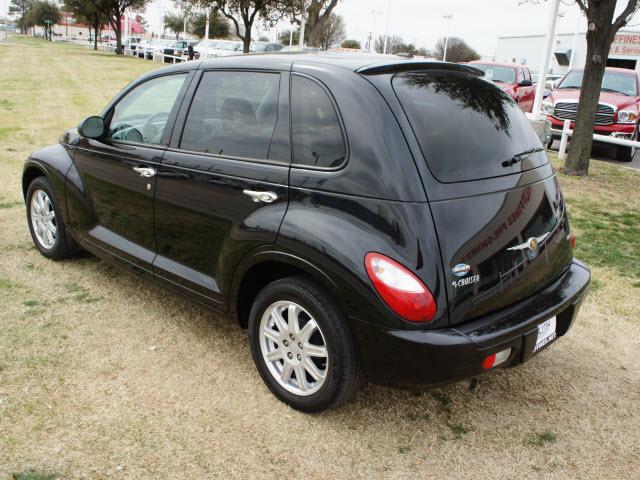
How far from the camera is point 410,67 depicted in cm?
317

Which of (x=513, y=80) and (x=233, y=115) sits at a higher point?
(x=513, y=80)

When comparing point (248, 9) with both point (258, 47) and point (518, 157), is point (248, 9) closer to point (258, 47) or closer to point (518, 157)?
point (258, 47)

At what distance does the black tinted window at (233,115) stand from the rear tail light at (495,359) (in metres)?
1.47

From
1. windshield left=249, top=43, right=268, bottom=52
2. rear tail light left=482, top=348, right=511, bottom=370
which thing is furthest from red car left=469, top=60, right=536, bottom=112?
windshield left=249, top=43, right=268, bottom=52

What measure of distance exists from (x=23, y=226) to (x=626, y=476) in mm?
5440

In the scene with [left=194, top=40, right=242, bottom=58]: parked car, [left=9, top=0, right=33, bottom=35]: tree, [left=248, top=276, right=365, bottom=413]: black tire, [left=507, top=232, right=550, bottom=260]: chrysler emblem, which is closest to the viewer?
[left=248, top=276, right=365, bottom=413]: black tire

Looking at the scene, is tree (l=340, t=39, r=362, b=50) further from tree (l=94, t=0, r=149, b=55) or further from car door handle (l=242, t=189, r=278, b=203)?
car door handle (l=242, t=189, r=278, b=203)

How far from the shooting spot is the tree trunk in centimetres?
887

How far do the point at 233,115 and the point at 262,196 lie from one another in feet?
2.06

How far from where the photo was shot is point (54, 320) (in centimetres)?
404

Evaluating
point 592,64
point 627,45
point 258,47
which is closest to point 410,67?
point 592,64

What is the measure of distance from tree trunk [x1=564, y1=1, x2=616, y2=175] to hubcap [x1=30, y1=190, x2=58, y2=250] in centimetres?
778

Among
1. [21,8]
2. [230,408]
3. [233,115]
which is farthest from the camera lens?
[21,8]

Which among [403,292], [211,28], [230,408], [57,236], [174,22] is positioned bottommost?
[230,408]
